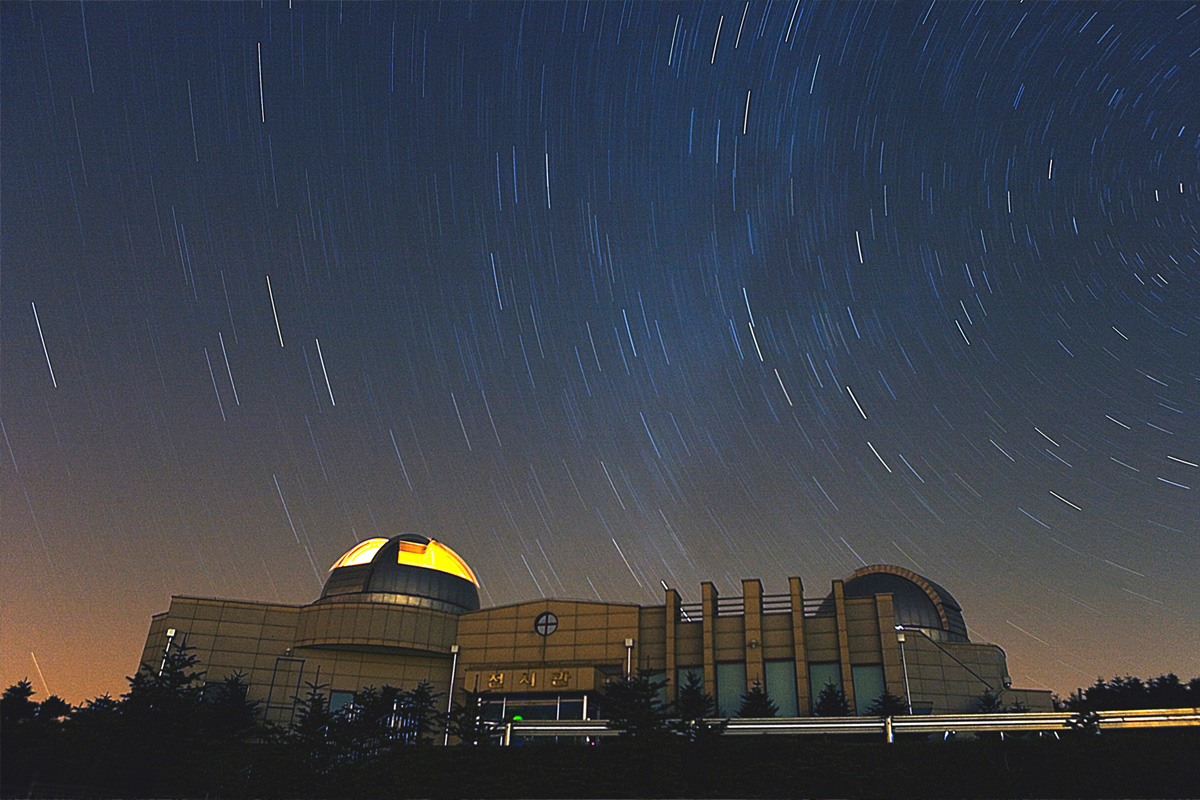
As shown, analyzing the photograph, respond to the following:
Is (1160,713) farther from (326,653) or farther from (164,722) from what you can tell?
(326,653)

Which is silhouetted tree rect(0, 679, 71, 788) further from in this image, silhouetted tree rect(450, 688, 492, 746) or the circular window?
the circular window

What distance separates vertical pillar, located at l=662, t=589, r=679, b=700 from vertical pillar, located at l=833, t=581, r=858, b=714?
8.62 metres

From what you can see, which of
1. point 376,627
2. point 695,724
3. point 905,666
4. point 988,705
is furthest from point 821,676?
point 376,627

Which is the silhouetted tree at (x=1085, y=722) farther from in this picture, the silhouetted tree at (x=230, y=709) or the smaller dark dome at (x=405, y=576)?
the smaller dark dome at (x=405, y=576)

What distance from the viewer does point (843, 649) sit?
137 feet

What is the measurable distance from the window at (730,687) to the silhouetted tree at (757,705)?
192cm

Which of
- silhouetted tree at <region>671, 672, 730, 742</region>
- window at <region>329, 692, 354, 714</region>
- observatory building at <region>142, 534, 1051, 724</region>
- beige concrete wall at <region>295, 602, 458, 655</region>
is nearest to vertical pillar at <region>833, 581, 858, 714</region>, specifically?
observatory building at <region>142, 534, 1051, 724</region>

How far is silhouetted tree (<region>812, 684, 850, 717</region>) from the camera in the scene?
38.0m

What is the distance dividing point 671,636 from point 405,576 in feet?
57.1

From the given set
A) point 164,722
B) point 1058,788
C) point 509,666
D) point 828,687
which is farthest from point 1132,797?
point 164,722

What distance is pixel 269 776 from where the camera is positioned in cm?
2764

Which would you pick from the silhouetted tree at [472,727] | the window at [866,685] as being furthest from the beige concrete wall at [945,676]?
the silhouetted tree at [472,727]

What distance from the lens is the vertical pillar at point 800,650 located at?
1610 inches

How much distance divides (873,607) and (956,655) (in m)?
→ 7.92
